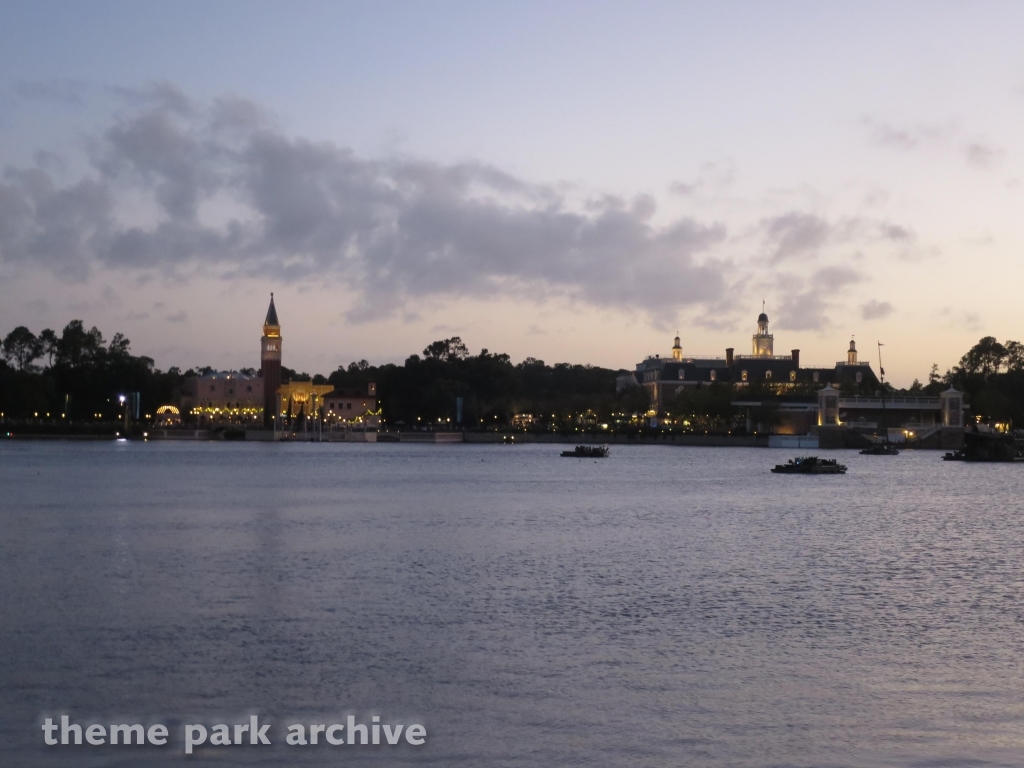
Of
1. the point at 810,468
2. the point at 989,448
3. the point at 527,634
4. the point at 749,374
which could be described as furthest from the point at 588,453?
the point at 527,634

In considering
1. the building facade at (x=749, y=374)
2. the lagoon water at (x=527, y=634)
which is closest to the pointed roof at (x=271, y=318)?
the building facade at (x=749, y=374)

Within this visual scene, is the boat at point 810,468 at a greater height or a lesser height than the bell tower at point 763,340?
lesser

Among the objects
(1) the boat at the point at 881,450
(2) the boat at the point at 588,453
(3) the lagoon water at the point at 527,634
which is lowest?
(3) the lagoon water at the point at 527,634

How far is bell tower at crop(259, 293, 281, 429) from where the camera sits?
162m

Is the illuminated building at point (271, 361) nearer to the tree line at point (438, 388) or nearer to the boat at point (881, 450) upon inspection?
the tree line at point (438, 388)

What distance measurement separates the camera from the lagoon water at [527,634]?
1395 cm

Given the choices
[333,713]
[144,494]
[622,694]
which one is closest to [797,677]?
[622,694]

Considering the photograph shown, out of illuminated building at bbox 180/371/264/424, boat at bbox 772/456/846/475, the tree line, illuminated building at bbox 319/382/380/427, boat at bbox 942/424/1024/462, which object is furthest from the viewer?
illuminated building at bbox 180/371/264/424

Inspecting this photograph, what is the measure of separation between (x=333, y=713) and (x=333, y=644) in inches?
170

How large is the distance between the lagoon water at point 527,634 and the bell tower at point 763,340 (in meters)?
131

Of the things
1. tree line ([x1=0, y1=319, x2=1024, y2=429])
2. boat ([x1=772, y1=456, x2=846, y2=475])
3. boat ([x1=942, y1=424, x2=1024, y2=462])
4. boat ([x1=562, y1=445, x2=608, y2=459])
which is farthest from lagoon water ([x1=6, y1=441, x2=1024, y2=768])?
tree line ([x1=0, y1=319, x2=1024, y2=429])

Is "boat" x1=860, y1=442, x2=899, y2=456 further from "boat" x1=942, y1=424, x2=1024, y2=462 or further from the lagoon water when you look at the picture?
the lagoon water

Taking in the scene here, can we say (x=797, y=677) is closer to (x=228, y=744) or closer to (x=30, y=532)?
(x=228, y=744)

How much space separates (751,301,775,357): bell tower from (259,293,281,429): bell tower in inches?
2682
